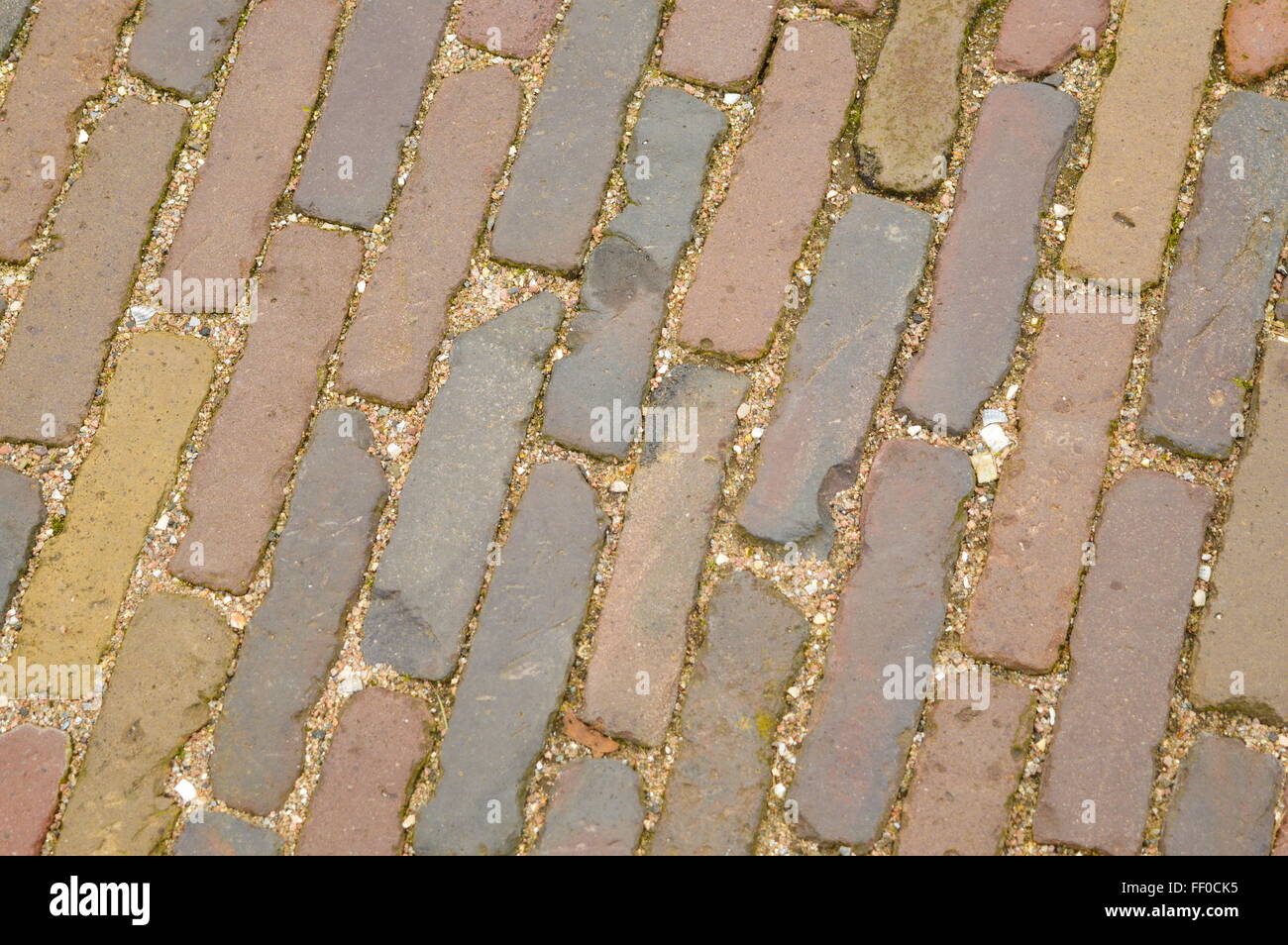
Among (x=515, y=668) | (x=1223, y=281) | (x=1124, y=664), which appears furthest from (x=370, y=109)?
(x=1124, y=664)

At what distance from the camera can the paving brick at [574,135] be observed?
110 inches

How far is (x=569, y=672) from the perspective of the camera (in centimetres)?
251

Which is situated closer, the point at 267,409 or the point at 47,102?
the point at 267,409

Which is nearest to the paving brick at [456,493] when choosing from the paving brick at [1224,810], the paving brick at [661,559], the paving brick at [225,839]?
the paving brick at [661,559]

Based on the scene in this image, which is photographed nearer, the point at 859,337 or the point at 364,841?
the point at 364,841

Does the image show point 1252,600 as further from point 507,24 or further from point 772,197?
point 507,24

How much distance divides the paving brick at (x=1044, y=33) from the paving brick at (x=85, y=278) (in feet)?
7.60

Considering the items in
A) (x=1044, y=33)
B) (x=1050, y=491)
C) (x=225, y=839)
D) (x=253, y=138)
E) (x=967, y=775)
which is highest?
(x=1044, y=33)

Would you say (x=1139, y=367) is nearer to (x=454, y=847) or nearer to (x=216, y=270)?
(x=454, y=847)

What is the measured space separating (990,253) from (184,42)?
2.33 meters

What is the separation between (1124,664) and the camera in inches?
97.0

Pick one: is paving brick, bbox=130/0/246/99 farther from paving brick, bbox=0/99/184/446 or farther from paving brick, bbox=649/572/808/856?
paving brick, bbox=649/572/808/856
